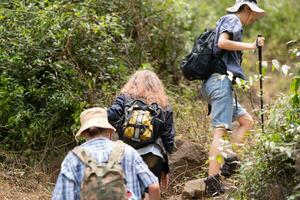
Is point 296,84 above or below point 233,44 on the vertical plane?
below

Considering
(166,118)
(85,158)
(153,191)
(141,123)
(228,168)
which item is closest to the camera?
(85,158)

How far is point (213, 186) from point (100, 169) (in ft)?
8.36

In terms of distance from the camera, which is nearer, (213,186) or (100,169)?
(100,169)

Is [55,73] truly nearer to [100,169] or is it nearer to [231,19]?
[231,19]

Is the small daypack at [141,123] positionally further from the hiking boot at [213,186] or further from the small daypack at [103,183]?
the small daypack at [103,183]

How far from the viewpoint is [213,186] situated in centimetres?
706

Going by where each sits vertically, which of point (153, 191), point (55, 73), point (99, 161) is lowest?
point (153, 191)

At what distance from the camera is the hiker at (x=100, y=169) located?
186 inches

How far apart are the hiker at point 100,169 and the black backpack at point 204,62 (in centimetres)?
222

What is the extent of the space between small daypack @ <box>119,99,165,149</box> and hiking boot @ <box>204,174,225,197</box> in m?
1.01

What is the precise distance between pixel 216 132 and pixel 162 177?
0.85 m

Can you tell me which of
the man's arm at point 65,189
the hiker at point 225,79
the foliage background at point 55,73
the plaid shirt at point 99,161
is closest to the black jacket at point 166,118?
the hiker at point 225,79

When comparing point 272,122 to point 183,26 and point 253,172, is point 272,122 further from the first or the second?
point 183,26

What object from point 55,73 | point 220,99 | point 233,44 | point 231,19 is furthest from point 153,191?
point 55,73
